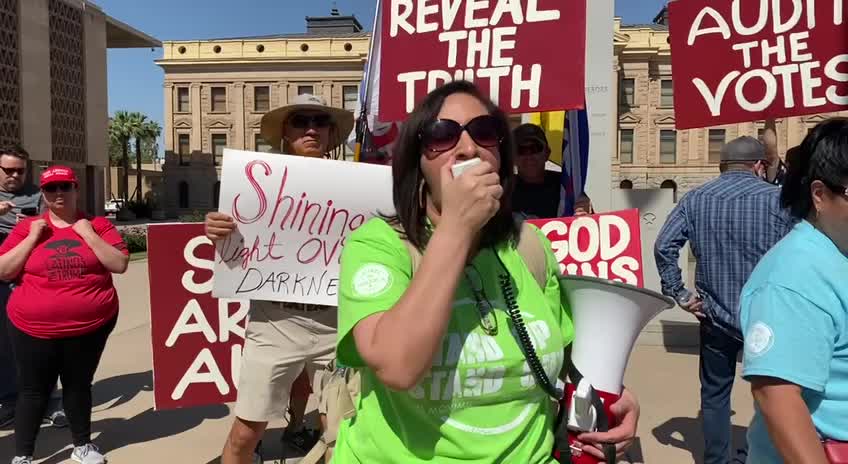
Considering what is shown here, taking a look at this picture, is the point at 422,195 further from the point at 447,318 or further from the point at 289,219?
the point at 289,219

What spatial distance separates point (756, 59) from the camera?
3541 mm

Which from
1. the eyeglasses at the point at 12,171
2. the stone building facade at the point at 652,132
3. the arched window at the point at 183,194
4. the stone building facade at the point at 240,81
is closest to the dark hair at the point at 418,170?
the eyeglasses at the point at 12,171

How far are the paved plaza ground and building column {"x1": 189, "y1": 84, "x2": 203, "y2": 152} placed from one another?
4960cm

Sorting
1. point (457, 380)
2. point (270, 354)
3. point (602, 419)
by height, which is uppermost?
point (457, 380)

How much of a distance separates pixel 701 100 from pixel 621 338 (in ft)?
8.47

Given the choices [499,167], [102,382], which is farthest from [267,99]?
[499,167]

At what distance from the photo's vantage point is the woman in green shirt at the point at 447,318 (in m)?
1.19

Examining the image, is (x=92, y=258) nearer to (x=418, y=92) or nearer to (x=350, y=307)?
(x=418, y=92)

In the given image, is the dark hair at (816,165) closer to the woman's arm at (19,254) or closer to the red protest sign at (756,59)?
the red protest sign at (756,59)

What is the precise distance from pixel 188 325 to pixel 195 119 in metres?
52.9

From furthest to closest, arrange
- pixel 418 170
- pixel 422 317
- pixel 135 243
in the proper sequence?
1. pixel 135 243
2. pixel 418 170
3. pixel 422 317

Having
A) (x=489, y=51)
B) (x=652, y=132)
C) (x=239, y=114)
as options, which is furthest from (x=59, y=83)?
(x=489, y=51)

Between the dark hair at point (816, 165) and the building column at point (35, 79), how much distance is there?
Answer: 4124 cm

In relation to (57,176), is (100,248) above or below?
below
